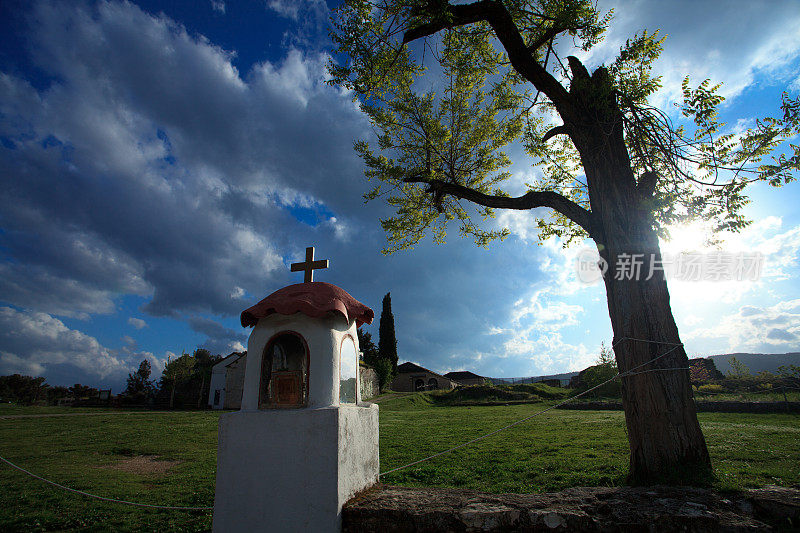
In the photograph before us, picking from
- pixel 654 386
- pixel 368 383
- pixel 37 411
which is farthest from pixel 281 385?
pixel 37 411

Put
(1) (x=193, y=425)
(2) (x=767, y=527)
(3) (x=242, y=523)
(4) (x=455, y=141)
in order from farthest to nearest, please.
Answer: (1) (x=193, y=425) → (4) (x=455, y=141) → (3) (x=242, y=523) → (2) (x=767, y=527)

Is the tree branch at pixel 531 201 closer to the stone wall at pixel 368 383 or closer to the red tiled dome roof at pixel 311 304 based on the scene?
the red tiled dome roof at pixel 311 304

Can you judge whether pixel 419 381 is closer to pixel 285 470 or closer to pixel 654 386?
pixel 654 386

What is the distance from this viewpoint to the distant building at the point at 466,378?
55.9m

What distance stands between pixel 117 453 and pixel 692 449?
531 inches

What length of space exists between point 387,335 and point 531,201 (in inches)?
1399

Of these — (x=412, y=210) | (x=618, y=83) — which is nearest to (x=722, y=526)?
(x=618, y=83)

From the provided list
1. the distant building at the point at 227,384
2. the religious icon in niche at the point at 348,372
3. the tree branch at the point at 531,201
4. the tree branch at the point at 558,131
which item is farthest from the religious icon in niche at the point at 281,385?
the distant building at the point at 227,384

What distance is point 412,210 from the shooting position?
986cm

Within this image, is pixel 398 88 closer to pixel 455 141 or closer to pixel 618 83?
pixel 455 141

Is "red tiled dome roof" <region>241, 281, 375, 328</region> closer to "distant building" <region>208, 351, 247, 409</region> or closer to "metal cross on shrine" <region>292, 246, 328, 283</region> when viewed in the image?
"metal cross on shrine" <region>292, 246, 328, 283</region>

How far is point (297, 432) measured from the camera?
3.95 m

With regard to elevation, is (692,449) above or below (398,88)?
below

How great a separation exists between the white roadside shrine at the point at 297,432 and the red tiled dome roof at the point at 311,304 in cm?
1
